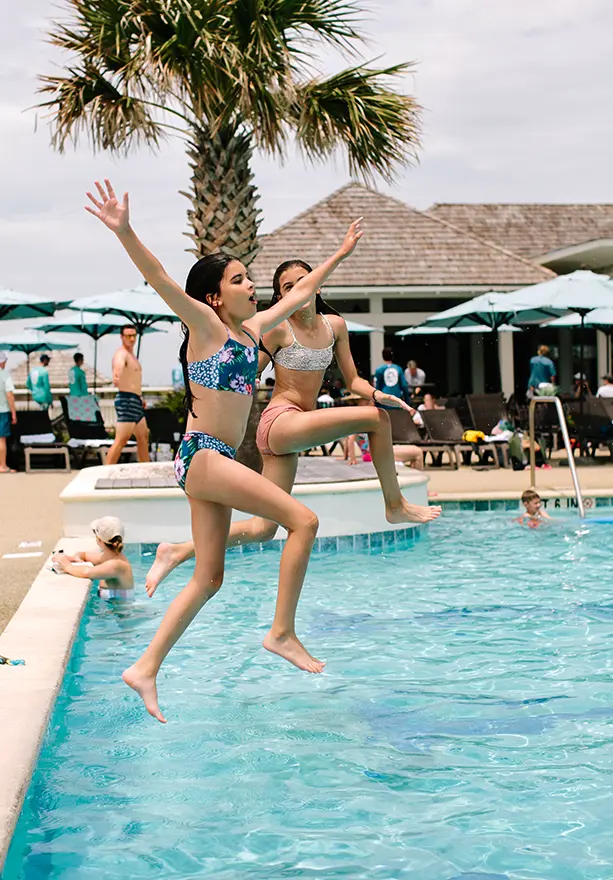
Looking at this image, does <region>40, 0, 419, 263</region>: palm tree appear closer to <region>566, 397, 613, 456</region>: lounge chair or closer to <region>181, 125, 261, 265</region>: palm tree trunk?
<region>181, 125, 261, 265</region>: palm tree trunk

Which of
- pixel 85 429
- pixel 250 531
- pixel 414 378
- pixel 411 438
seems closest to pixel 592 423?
pixel 411 438

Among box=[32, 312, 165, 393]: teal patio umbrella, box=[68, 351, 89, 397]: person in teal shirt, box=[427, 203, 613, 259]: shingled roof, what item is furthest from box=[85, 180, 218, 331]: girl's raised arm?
box=[427, 203, 613, 259]: shingled roof

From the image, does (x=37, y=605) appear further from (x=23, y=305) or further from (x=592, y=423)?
(x=23, y=305)

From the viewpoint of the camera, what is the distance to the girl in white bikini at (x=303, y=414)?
5.11 metres

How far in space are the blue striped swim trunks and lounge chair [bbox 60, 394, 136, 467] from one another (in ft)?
11.2

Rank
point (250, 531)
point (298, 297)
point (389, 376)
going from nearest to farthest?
point (298, 297)
point (250, 531)
point (389, 376)

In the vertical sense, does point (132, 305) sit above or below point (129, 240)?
above

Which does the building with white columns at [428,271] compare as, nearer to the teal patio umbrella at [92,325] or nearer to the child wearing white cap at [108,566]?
the teal patio umbrella at [92,325]

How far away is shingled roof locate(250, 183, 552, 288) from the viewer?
83.5ft

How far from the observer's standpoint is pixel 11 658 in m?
4.86

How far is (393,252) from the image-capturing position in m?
26.3

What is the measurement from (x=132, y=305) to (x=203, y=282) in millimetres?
14038

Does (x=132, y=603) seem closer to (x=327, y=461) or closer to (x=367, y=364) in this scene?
(x=327, y=461)

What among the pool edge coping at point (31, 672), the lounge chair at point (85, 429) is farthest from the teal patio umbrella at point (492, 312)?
the pool edge coping at point (31, 672)
